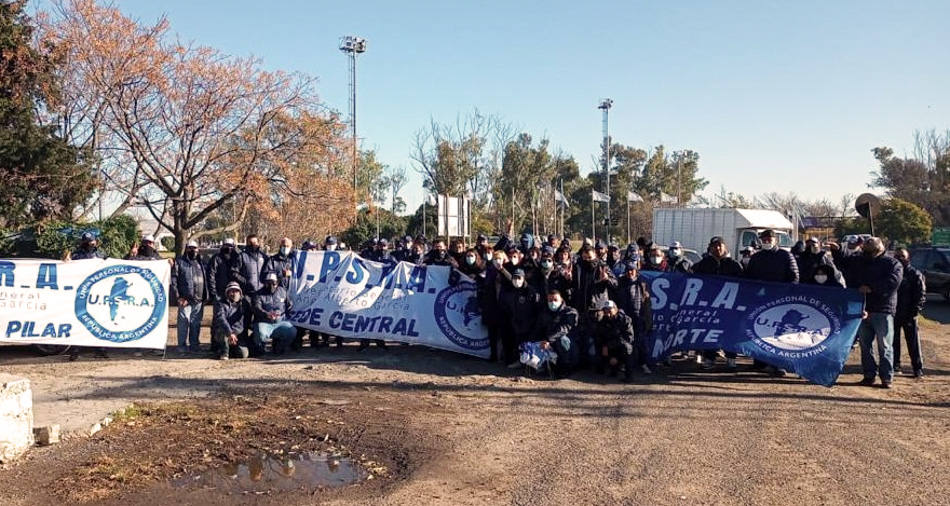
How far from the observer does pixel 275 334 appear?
10.7 meters

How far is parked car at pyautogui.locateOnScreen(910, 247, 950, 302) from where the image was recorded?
21375mm

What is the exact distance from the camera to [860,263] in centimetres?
926

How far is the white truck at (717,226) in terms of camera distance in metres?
30.8

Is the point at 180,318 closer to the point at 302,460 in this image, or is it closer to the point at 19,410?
the point at 19,410

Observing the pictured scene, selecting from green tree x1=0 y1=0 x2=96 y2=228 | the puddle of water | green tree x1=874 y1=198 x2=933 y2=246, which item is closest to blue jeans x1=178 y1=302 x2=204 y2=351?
the puddle of water

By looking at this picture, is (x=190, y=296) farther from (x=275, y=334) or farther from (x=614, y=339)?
(x=614, y=339)

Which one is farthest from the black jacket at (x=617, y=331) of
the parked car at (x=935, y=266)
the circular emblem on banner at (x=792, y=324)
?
the parked car at (x=935, y=266)

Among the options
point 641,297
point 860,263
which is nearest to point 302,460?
point 641,297

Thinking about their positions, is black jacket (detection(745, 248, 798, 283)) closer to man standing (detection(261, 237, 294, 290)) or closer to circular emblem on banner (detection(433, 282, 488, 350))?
circular emblem on banner (detection(433, 282, 488, 350))

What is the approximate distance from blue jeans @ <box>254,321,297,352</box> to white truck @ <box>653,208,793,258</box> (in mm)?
22808

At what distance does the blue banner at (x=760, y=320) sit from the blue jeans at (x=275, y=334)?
517 cm

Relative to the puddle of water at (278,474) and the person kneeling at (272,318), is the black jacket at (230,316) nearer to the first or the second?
the person kneeling at (272,318)

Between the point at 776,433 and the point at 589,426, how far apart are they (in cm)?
171

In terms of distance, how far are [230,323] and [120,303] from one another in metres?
1.51
